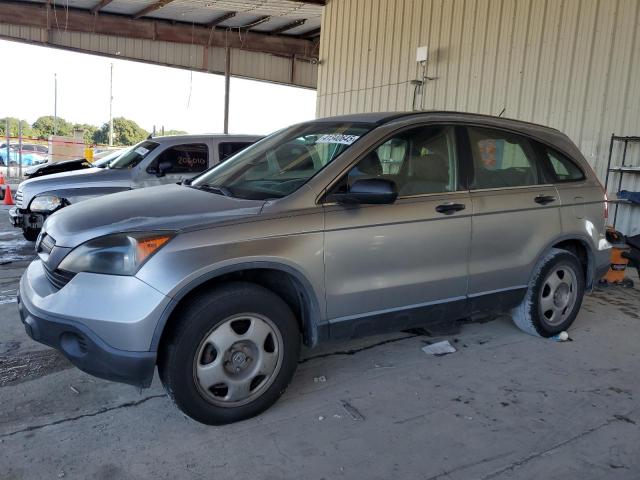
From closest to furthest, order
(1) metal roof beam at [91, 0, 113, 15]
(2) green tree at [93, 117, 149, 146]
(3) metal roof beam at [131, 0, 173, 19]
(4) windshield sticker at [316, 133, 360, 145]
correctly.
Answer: (4) windshield sticker at [316, 133, 360, 145] < (3) metal roof beam at [131, 0, 173, 19] < (1) metal roof beam at [91, 0, 113, 15] < (2) green tree at [93, 117, 149, 146]

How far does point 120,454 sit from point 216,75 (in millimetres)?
19701

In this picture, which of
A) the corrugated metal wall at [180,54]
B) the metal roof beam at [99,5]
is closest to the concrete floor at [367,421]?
the metal roof beam at [99,5]

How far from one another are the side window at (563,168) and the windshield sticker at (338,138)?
1.86m

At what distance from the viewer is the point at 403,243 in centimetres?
344

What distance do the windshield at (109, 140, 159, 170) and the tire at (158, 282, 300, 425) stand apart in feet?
16.9

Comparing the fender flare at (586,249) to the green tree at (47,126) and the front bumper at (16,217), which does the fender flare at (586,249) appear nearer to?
the front bumper at (16,217)

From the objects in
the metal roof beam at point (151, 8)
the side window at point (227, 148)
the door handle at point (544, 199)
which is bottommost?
the door handle at point (544, 199)

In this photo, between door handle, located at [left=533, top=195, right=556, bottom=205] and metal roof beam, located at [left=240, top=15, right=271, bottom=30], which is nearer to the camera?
door handle, located at [left=533, top=195, right=556, bottom=205]

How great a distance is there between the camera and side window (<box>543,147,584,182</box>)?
444cm

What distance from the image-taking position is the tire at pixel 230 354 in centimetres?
277

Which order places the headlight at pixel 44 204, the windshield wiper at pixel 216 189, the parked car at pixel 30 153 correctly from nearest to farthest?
1. the windshield wiper at pixel 216 189
2. the headlight at pixel 44 204
3. the parked car at pixel 30 153

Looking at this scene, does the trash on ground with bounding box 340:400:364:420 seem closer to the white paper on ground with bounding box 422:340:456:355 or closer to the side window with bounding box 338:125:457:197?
the white paper on ground with bounding box 422:340:456:355

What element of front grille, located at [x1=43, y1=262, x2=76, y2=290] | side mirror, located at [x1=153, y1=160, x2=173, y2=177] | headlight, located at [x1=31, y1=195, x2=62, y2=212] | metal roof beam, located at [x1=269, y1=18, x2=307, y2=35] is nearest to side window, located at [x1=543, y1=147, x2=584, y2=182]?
front grille, located at [x1=43, y1=262, x2=76, y2=290]

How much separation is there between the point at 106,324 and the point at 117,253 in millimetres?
358
